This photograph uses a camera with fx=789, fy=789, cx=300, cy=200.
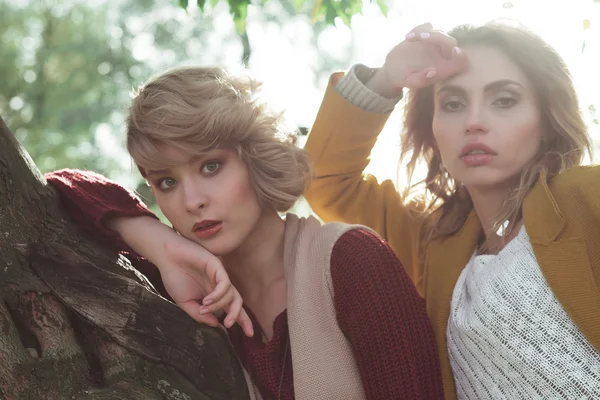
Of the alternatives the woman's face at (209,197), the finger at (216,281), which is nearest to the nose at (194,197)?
the woman's face at (209,197)

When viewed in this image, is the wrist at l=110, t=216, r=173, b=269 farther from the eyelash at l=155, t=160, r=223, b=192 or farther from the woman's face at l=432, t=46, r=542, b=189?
the woman's face at l=432, t=46, r=542, b=189

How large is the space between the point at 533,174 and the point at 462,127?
0.86 ft

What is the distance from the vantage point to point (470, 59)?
8.34 feet

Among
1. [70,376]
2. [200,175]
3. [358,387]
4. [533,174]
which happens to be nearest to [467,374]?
[358,387]

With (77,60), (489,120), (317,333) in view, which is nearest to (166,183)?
(317,333)

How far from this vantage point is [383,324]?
220cm

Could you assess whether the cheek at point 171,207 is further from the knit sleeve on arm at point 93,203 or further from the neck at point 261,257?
the neck at point 261,257

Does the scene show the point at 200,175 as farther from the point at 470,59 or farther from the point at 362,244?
the point at 470,59

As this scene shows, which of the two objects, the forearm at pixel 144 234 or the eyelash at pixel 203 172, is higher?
the eyelash at pixel 203 172

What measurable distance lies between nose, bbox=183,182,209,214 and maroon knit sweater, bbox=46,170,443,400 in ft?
0.61

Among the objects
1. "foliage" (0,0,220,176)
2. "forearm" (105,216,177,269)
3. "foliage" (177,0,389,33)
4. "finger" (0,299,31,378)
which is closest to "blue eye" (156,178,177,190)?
"forearm" (105,216,177,269)

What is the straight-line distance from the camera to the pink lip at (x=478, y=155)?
2.45m

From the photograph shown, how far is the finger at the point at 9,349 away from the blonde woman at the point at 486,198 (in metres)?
1.20

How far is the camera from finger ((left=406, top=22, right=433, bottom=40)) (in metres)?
2.56
